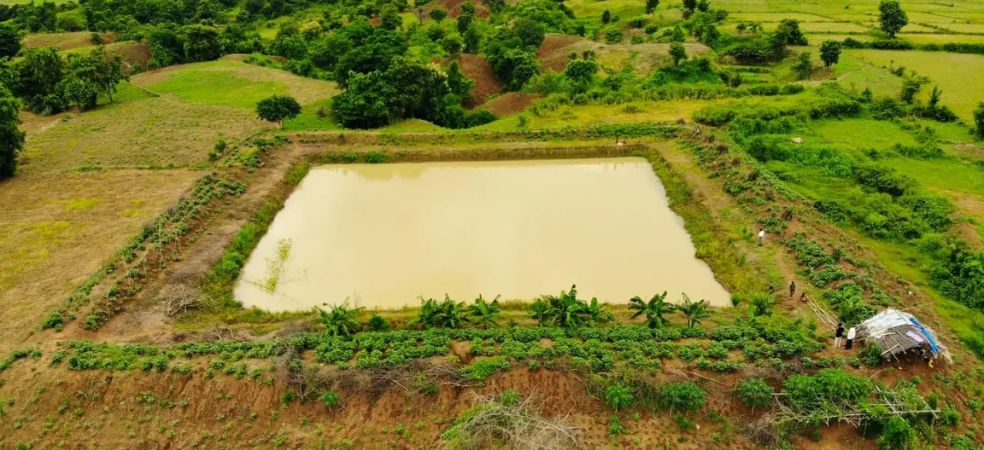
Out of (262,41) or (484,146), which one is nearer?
(484,146)

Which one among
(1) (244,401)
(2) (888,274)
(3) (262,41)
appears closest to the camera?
(1) (244,401)

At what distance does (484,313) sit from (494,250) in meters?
4.24

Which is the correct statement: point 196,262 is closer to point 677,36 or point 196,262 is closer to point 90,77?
point 90,77

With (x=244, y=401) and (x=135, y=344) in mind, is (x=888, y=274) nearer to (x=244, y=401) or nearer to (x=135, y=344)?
(x=244, y=401)

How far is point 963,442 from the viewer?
11445 millimetres

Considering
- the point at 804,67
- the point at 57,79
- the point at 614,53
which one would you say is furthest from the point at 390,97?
the point at 804,67

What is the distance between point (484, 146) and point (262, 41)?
1149 inches

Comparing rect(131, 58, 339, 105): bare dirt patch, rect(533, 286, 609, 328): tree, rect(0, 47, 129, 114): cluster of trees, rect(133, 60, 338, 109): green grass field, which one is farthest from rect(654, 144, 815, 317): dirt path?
rect(0, 47, 129, 114): cluster of trees

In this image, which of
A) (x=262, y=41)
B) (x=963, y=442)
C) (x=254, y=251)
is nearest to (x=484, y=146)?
(x=254, y=251)

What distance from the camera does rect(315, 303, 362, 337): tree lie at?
1437 centimetres

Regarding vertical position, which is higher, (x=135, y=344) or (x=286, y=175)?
(x=286, y=175)

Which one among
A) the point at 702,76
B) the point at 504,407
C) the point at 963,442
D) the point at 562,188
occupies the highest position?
the point at 702,76

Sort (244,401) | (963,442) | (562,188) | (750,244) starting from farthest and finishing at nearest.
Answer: (562,188) < (750,244) < (244,401) < (963,442)

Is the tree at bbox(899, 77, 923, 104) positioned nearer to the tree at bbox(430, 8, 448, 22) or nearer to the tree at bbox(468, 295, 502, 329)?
the tree at bbox(468, 295, 502, 329)
